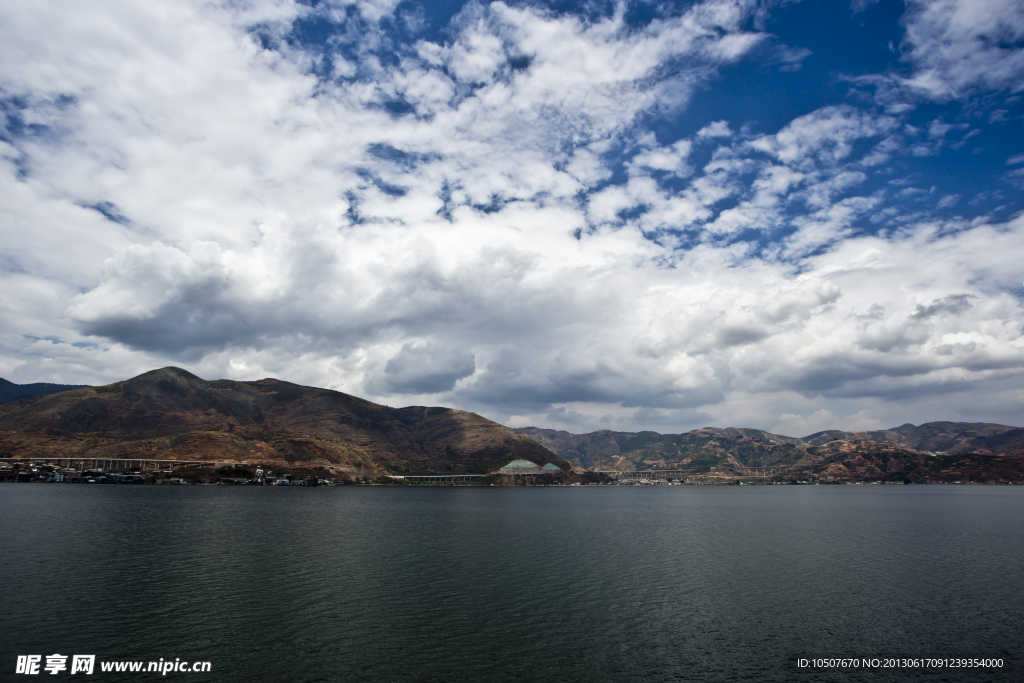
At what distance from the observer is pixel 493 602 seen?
186 ft

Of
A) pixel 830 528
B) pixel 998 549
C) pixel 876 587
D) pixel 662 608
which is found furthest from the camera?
pixel 830 528

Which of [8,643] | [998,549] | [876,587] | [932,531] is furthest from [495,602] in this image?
[932,531]

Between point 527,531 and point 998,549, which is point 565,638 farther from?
point 998,549

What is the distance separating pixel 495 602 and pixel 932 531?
128 meters

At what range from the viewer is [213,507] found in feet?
504

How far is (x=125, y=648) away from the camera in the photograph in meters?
41.1

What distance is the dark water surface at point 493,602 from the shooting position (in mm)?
40750

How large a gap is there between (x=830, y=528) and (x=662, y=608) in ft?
338

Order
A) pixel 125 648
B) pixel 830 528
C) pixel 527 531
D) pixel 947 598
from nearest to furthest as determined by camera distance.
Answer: pixel 125 648 < pixel 947 598 < pixel 527 531 < pixel 830 528

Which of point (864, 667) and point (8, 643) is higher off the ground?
point (8, 643)

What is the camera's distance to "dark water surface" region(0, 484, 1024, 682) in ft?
134

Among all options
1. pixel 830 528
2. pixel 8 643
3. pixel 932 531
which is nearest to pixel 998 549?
pixel 932 531

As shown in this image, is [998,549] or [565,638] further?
[998,549]

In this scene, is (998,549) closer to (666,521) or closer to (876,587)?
(876,587)
